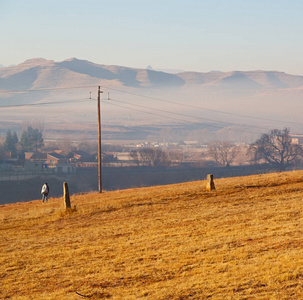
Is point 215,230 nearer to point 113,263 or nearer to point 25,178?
point 113,263

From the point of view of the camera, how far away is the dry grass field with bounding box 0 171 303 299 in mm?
12320

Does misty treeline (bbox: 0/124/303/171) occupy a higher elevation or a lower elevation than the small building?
higher

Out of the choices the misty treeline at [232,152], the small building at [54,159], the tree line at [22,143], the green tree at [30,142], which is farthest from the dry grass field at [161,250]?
the green tree at [30,142]

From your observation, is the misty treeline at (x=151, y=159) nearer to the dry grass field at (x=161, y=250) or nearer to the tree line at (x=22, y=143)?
the tree line at (x=22, y=143)

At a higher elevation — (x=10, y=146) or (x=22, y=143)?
(x=22, y=143)

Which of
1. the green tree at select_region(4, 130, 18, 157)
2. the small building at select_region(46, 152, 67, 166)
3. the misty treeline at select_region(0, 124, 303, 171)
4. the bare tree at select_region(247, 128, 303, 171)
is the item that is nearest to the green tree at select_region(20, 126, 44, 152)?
the misty treeline at select_region(0, 124, 303, 171)

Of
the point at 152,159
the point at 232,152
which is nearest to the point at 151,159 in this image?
the point at 152,159

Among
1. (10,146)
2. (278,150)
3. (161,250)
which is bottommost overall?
(10,146)

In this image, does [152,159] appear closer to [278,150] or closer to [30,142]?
[278,150]

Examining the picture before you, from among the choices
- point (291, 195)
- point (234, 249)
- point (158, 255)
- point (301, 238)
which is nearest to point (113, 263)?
point (158, 255)

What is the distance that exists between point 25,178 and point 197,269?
333 feet

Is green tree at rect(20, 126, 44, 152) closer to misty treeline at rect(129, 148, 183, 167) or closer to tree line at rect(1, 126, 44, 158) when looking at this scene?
tree line at rect(1, 126, 44, 158)

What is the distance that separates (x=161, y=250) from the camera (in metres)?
16.3

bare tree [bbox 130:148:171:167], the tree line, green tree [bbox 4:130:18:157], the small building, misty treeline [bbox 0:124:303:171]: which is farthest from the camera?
the tree line
